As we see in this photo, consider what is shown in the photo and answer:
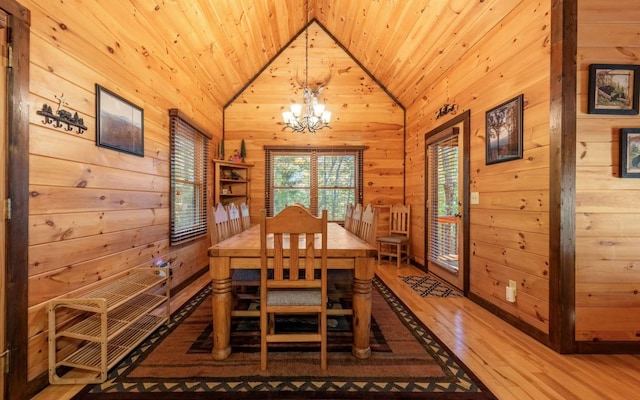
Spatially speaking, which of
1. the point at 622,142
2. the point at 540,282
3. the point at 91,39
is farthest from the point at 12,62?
the point at 622,142

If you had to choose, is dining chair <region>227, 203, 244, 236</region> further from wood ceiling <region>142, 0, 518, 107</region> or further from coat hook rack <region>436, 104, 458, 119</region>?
coat hook rack <region>436, 104, 458, 119</region>

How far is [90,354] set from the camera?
69.1 inches

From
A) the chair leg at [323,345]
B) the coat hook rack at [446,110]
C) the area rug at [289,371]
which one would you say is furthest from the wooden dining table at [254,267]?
the coat hook rack at [446,110]

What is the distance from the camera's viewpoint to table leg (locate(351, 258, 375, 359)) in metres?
1.82

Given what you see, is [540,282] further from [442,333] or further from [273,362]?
[273,362]

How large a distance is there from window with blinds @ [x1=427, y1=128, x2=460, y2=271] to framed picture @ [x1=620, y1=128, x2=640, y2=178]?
4.84 feet

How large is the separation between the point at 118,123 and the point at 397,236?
410cm

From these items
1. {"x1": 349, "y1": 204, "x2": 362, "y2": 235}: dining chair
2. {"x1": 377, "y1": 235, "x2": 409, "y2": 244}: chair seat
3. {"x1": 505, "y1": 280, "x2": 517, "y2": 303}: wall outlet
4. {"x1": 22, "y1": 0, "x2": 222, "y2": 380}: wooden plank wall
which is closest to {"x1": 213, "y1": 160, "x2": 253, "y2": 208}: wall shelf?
{"x1": 22, "y1": 0, "x2": 222, "y2": 380}: wooden plank wall

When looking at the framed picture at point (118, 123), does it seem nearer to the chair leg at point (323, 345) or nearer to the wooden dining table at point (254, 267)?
the wooden dining table at point (254, 267)

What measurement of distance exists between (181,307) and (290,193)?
274 centimetres

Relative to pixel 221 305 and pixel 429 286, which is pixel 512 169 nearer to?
pixel 429 286

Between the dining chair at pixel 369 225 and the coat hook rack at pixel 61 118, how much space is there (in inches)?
87.6

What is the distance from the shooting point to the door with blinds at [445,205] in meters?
3.27

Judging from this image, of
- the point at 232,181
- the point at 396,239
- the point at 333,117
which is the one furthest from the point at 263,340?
the point at 333,117
